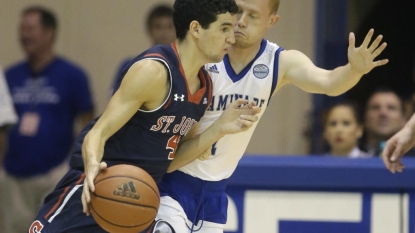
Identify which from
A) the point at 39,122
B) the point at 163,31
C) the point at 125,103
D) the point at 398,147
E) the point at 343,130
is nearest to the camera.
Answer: the point at 125,103

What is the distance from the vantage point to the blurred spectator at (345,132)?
21.5ft

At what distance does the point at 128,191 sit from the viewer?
3.90 meters

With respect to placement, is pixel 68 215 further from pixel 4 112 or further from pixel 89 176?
pixel 4 112

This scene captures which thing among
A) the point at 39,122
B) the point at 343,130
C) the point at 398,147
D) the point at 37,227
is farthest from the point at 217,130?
the point at 39,122

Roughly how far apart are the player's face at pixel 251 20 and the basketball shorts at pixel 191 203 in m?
0.80

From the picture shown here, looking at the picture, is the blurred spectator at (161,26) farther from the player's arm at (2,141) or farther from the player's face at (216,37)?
the player's face at (216,37)

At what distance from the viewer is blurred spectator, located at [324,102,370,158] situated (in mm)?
6551

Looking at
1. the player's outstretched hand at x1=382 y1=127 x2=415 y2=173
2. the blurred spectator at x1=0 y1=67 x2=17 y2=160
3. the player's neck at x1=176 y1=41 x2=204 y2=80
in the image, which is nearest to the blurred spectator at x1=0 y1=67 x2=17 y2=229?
the blurred spectator at x1=0 y1=67 x2=17 y2=160

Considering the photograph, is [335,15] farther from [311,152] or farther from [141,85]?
[141,85]

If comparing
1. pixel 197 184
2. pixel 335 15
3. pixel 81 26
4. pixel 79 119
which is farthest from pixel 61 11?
pixel 197 184

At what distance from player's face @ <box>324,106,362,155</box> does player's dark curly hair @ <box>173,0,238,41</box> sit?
8.76 feet

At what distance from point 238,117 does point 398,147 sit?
1.17m

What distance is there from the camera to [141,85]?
153 inches

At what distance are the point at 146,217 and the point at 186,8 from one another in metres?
1.02
